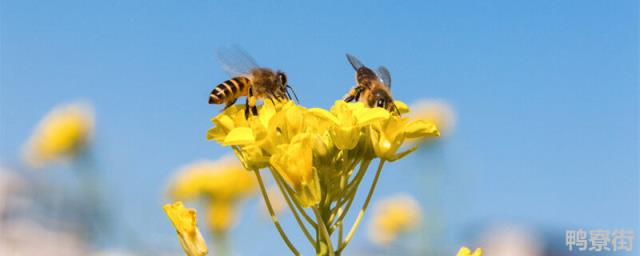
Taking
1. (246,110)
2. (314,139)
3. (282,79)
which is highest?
(282,79)

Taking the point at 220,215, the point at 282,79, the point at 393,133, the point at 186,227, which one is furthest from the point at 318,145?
the point at 220,215

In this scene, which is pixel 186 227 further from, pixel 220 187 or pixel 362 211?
pixel 220 187

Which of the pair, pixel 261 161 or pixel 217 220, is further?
pixel 217 220

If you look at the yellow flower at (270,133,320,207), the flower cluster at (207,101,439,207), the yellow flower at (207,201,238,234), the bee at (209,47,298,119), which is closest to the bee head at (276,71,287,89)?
the bee at (209,47,298,119)

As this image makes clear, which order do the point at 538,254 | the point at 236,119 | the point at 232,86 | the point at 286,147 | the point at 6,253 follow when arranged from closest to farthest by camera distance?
1. the point at 286,147
2. the point at 236,119
3. the point at 232,86
4. the point at 6,253
5. the point at 538,254

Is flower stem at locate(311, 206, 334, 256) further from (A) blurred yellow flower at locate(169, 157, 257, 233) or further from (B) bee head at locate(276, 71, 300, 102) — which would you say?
(A) blurred yellow flower at locate(169, 157, 257, 233)

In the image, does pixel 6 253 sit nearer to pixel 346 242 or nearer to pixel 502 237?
pixel 502 237

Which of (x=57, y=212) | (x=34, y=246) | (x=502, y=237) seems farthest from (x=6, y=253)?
(x=502, y=237)
